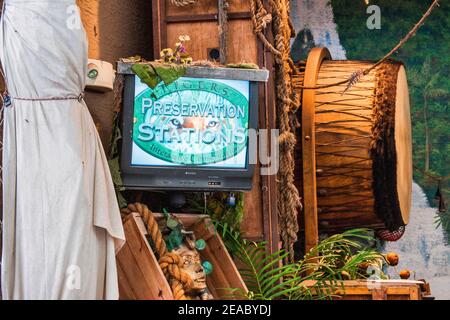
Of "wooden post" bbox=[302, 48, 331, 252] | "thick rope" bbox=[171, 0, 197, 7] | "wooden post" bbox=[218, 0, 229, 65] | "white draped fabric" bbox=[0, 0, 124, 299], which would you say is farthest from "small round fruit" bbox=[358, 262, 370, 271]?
"white draped fabric" bbox=[0, 0, 124, 299]

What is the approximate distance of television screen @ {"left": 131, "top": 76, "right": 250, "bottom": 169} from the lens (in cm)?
640

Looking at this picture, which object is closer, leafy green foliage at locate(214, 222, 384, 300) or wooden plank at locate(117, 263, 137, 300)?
wooden plank at locate(117, 263, 137, 300)

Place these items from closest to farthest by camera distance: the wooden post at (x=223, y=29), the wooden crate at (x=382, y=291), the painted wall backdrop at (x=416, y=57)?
the wooden crate at (x=382, y=291)
the wooden post at (x=223, y=29)
the painted wall backdrop at (x=416, y=57)

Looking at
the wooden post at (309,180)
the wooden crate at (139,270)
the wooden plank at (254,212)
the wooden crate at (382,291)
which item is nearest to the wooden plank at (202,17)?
the wooden plank at (254,212)

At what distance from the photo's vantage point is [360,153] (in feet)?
29.0

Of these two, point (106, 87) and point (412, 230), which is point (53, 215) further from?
point (412, 230)

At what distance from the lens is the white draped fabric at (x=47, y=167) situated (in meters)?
5.28

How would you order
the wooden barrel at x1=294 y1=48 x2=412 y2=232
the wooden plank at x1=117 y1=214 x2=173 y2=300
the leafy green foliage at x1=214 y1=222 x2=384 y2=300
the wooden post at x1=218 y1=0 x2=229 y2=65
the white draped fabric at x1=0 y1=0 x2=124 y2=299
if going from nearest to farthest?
the white draped fabric at x1=0 y1=0 x2=124 y2=299
the wooden plank at x1=117 y1=214 x2=173 y2=300
the leafy green foliage at x1=214 y1=222 x2=384 y2=300
the wooden post at x1=218 y1=0 x2=229 y2=65
the wooden barrel at x1=294 y1=48 x2=412 y2=232

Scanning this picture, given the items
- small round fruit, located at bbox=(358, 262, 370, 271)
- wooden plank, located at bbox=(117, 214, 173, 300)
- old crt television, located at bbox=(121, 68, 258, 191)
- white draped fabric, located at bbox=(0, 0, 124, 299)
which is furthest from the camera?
small round fruit, located at bbox=(358, 262, 370, 271)

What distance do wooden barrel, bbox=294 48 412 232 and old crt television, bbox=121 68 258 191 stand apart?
2.30 m

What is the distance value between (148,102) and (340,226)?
3.04 m

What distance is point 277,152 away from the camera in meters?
Answer: 7.27

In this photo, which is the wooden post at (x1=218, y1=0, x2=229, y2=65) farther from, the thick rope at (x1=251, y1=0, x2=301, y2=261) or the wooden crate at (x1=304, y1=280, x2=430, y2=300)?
the wooden crate at (x1=304, y1=280, x2=430, y2=300)

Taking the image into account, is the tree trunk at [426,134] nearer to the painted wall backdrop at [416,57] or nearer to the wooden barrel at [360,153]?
the painted wall backdrop at [416,57]
